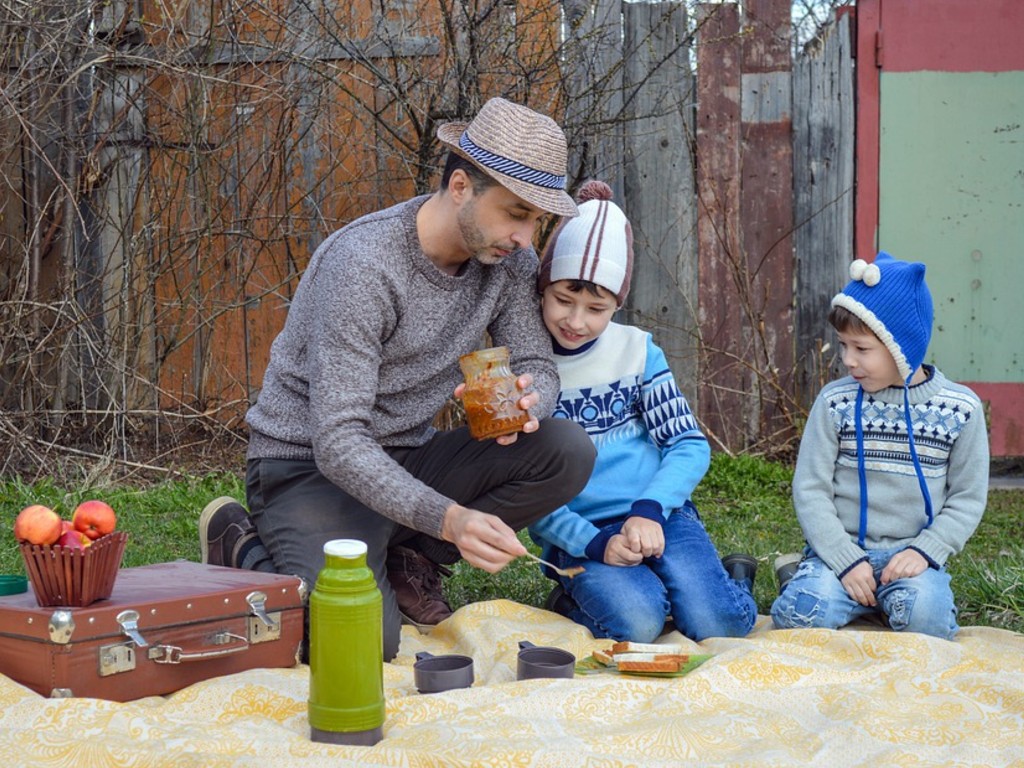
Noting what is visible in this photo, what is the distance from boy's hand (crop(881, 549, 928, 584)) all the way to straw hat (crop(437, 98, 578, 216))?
1305mm

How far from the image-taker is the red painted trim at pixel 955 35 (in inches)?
234

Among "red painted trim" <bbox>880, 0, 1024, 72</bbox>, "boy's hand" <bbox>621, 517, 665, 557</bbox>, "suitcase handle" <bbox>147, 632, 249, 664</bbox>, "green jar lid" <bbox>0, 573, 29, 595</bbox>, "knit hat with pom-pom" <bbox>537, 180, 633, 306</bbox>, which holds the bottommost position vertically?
"suitcase handle" <bbox>147, 632, 249, 664</bbox>

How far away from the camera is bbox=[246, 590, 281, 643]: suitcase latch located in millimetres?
2943

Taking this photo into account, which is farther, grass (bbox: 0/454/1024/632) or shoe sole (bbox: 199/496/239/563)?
grass (bbox: 0/454/1024/632)

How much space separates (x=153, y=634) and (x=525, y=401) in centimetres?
107

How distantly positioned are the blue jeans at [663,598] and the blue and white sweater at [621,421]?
157 millimetres

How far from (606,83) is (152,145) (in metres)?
2.29

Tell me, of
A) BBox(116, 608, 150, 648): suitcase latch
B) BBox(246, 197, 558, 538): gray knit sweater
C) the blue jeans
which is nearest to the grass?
the blue jeans

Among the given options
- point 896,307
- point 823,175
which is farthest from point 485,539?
point 823,175

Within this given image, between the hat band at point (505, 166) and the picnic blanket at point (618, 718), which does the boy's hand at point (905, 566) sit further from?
the hat band at point (505, 166)

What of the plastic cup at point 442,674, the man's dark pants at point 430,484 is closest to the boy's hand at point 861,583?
the man's dark pants at point 430,484

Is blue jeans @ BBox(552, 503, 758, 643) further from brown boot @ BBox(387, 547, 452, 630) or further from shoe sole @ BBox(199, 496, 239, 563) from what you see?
shoe sole @ BBox(199, 496, 239, 563)

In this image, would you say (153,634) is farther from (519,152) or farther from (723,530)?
(723,530)

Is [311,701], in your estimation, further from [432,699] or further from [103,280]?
[103,280]
